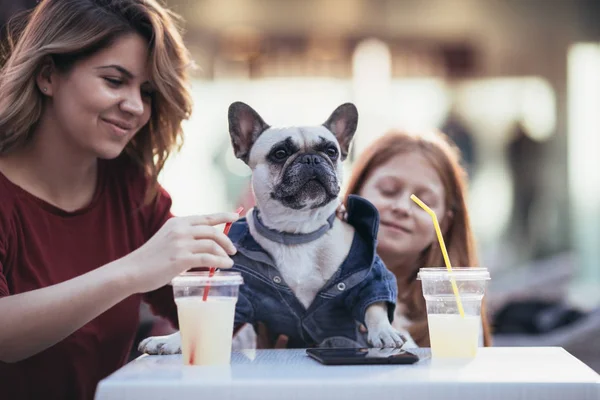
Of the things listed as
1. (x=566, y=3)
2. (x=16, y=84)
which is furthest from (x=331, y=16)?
(x=16, y=84)

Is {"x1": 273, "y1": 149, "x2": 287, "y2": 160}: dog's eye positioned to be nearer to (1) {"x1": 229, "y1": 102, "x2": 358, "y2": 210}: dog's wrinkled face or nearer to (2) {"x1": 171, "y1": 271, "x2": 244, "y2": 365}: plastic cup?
(1) {"x1": 229, "y1": 102, "x2": 358, "y2": 210}: dog's wrinkled face

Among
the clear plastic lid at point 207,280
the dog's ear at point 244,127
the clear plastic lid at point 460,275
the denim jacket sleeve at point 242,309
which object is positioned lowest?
the denim jacket sleeve at point 242,309

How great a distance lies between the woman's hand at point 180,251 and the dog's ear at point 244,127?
25 centimetres

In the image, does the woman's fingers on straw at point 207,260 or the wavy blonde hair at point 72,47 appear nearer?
the woman's fingers on straw at point 207,260

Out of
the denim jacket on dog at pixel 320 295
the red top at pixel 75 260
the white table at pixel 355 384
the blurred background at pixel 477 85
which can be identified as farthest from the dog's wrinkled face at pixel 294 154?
the blurred background at pixel 477 85

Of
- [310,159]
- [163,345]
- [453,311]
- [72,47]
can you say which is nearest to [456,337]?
[453,311]

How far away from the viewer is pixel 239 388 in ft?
3.27

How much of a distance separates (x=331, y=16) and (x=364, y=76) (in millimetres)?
493

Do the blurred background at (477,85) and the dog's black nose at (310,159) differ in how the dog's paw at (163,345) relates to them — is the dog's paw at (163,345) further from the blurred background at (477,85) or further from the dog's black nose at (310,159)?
the blurred background at (477,85)

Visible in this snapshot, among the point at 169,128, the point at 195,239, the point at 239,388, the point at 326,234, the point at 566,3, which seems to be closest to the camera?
the point at 239,388

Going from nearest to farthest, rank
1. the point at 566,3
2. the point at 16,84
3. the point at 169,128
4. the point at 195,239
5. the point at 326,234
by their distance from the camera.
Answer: the point at 195,239
the point at 326,234
the point at 16,84
the point at 169,128
the point at 566,3

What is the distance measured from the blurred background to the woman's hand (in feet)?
13.5

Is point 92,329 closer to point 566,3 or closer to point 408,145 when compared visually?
point 408,145

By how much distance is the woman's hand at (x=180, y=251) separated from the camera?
3.77ft
